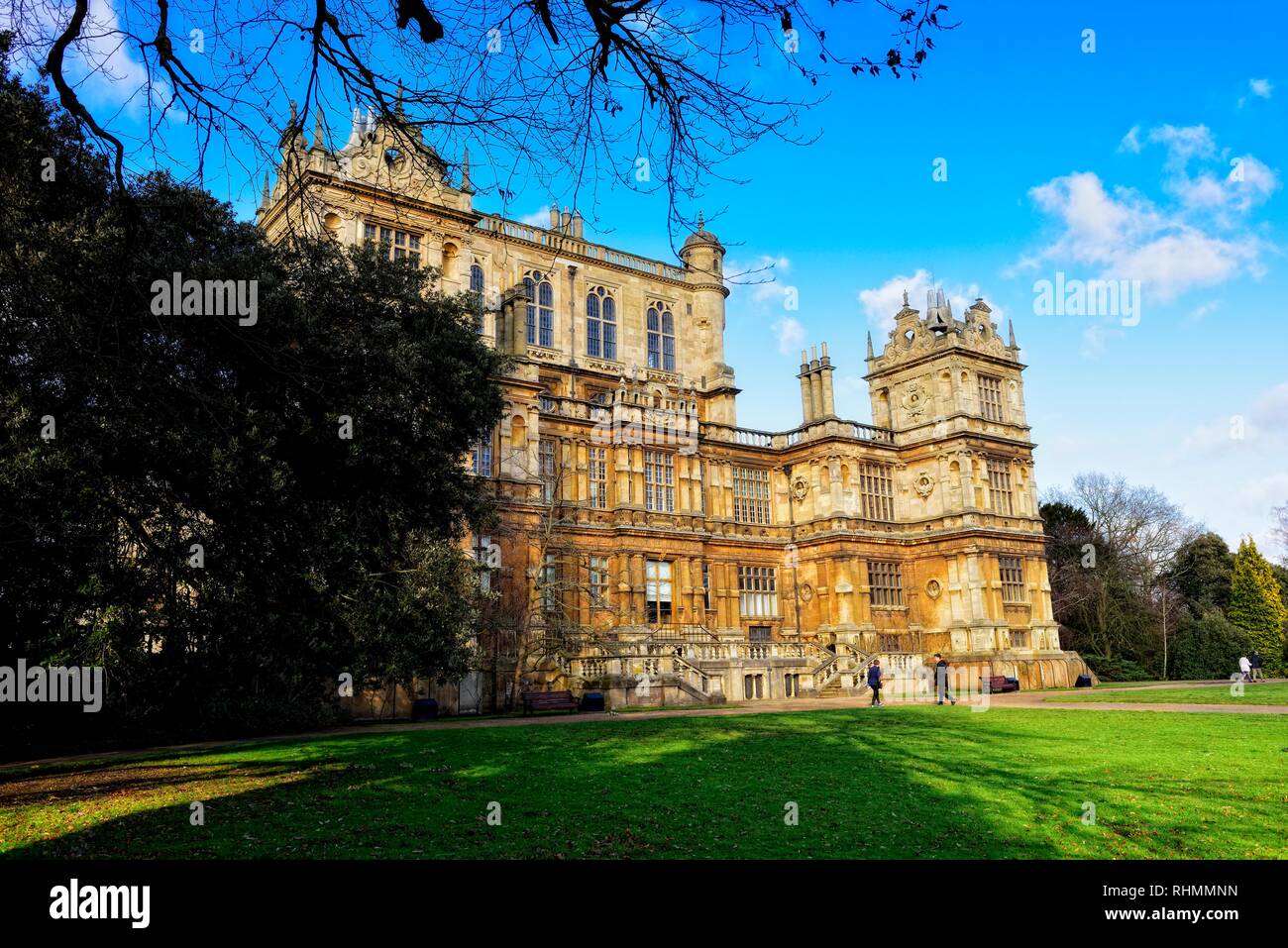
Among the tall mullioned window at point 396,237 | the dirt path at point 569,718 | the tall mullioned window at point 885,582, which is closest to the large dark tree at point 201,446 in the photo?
the dirt path at point 569,718

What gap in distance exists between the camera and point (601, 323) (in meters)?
45.3

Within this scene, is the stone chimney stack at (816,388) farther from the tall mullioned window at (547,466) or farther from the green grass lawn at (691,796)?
the green grass lawn at (691,796)

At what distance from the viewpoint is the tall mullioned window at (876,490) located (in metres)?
44.1

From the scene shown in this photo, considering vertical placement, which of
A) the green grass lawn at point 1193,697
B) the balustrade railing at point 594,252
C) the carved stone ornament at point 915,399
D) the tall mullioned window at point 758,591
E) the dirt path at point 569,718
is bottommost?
the green grass lawn at point 1193,697

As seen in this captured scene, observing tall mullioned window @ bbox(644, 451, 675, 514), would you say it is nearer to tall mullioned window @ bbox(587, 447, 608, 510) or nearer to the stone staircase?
tall mullioned window @ bbox(587, 447, 608, 510)

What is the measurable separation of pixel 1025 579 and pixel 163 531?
4131cm

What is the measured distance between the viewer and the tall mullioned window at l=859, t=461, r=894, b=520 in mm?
44062

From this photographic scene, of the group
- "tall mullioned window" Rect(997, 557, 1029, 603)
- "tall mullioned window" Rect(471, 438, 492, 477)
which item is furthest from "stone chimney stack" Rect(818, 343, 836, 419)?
"tall mullioned window" Rect(471, 438, 492, 477)

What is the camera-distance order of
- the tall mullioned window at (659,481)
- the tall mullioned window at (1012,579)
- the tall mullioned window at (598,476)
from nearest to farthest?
the tall mullioned window at (598,476) → the tall mullioned window at (659,481) → the tall mullioned window at (1012,579)

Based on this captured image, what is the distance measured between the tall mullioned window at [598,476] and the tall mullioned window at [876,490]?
13891 mm

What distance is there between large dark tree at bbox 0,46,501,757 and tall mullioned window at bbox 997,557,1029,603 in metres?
33.0

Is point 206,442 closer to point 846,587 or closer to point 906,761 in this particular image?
point 906,761

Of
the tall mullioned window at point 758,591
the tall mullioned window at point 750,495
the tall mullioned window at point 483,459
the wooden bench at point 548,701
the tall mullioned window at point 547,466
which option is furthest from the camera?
the tall mullioned window at point 750,495

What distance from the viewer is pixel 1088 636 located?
182 feet
